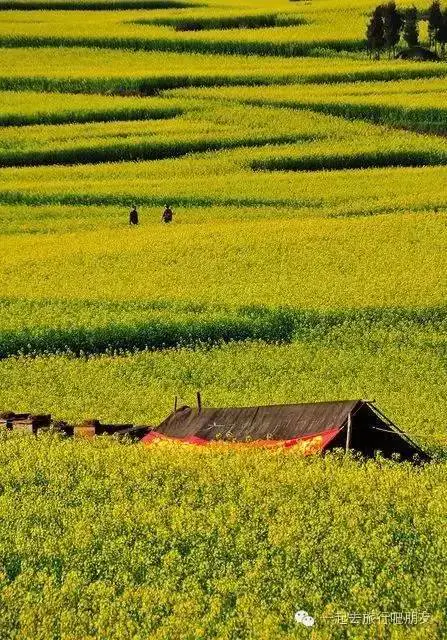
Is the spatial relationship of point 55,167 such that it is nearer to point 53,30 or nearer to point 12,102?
point 12,102

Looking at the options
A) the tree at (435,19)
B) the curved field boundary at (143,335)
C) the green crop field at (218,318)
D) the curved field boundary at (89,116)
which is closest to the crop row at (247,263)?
the green crop field at (218,318)

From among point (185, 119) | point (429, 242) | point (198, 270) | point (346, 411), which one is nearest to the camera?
point (346, 411)

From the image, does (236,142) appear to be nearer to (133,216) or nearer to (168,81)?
(168,81)

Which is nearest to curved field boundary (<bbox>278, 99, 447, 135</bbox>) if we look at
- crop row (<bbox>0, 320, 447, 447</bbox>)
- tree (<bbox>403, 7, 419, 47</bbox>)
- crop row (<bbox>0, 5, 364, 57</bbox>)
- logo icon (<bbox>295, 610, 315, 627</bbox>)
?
tree (<bbox>403, 7, 419, 47</bbox>)

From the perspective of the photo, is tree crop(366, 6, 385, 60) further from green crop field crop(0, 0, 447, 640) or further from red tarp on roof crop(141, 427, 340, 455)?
red tarp on roof crop(141, 427, 340, 455)

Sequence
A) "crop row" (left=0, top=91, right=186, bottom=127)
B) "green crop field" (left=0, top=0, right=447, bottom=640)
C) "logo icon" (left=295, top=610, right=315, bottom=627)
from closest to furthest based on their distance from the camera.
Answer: "logo icon" (left=295, top=610, right=315, bottom=627) → "green crop field" (left=0, top=0, right=447, bottom=640) → "crop row" (left=0, top=91, right=186, bottom=127)

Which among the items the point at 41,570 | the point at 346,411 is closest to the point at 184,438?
the point at 346,411

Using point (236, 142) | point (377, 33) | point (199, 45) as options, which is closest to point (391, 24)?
point (377, 33)
